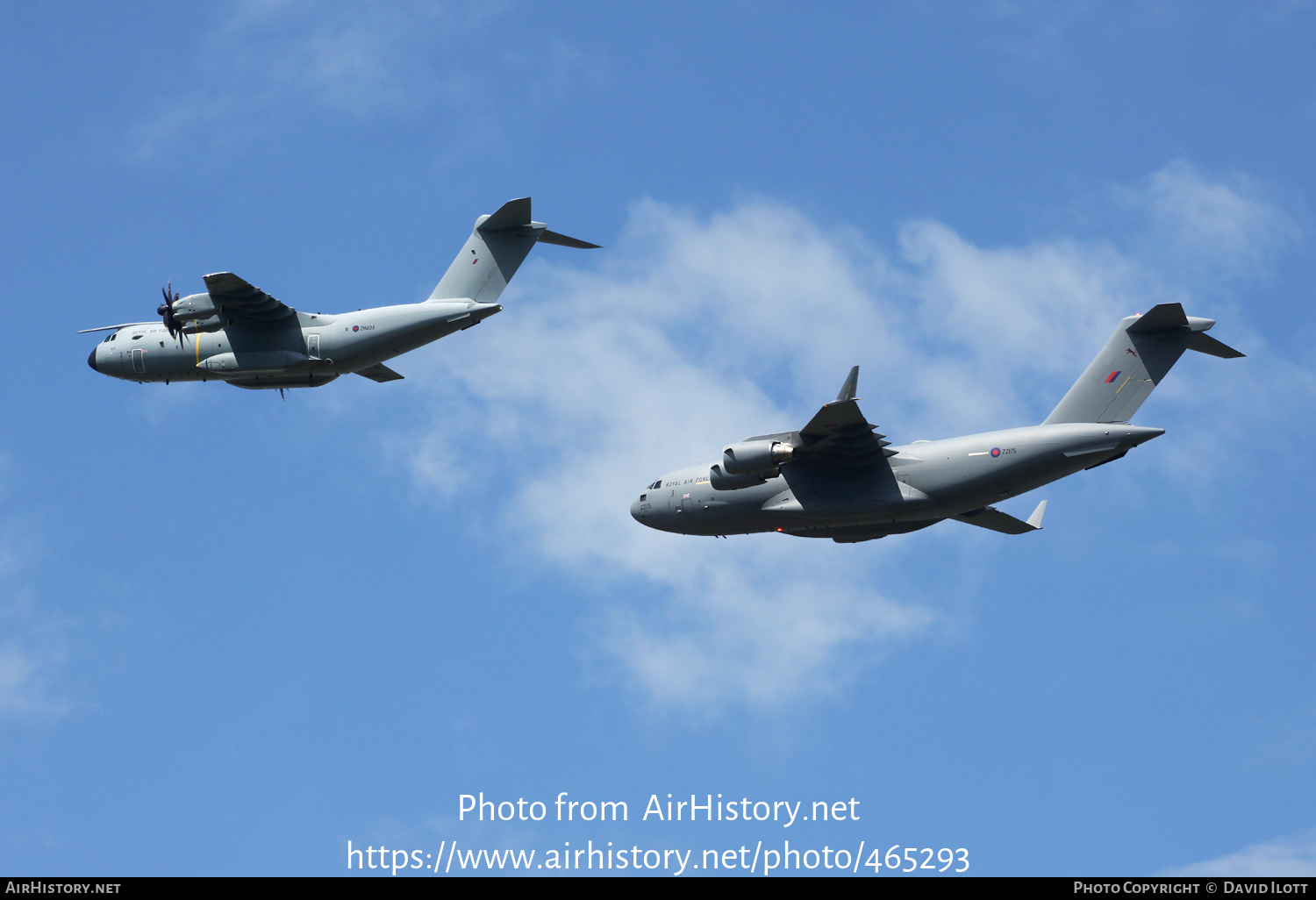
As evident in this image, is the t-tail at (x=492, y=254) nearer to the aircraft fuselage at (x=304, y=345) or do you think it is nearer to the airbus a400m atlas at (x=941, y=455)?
the aircraft fuselage at (x=304, y=345)

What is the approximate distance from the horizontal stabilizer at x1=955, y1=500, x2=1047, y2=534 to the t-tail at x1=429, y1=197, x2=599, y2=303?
415 inches

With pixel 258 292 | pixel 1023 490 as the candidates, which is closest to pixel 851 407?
pixel 1023 490

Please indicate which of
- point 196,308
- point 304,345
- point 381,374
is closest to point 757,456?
point 304,345

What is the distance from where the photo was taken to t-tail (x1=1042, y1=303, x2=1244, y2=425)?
29797mm

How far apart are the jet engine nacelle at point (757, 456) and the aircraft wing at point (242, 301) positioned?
33.9 feet

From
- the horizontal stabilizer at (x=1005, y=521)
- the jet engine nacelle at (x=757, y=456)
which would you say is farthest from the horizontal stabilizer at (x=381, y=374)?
the horizontal stabilizer at (x=1005, y=521)

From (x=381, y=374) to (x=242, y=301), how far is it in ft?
15.1

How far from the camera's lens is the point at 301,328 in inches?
1304

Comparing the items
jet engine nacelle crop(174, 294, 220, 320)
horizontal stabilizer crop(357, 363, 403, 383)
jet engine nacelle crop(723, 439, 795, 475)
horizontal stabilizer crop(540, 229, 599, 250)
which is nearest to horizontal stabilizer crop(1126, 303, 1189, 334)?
jet engine nacelle crop(723, 439, 795, 475)

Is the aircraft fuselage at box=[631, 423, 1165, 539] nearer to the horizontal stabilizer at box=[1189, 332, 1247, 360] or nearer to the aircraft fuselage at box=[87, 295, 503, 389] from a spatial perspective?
the horizontal stabilizer at box=[1189, 332, 1247, 360]
